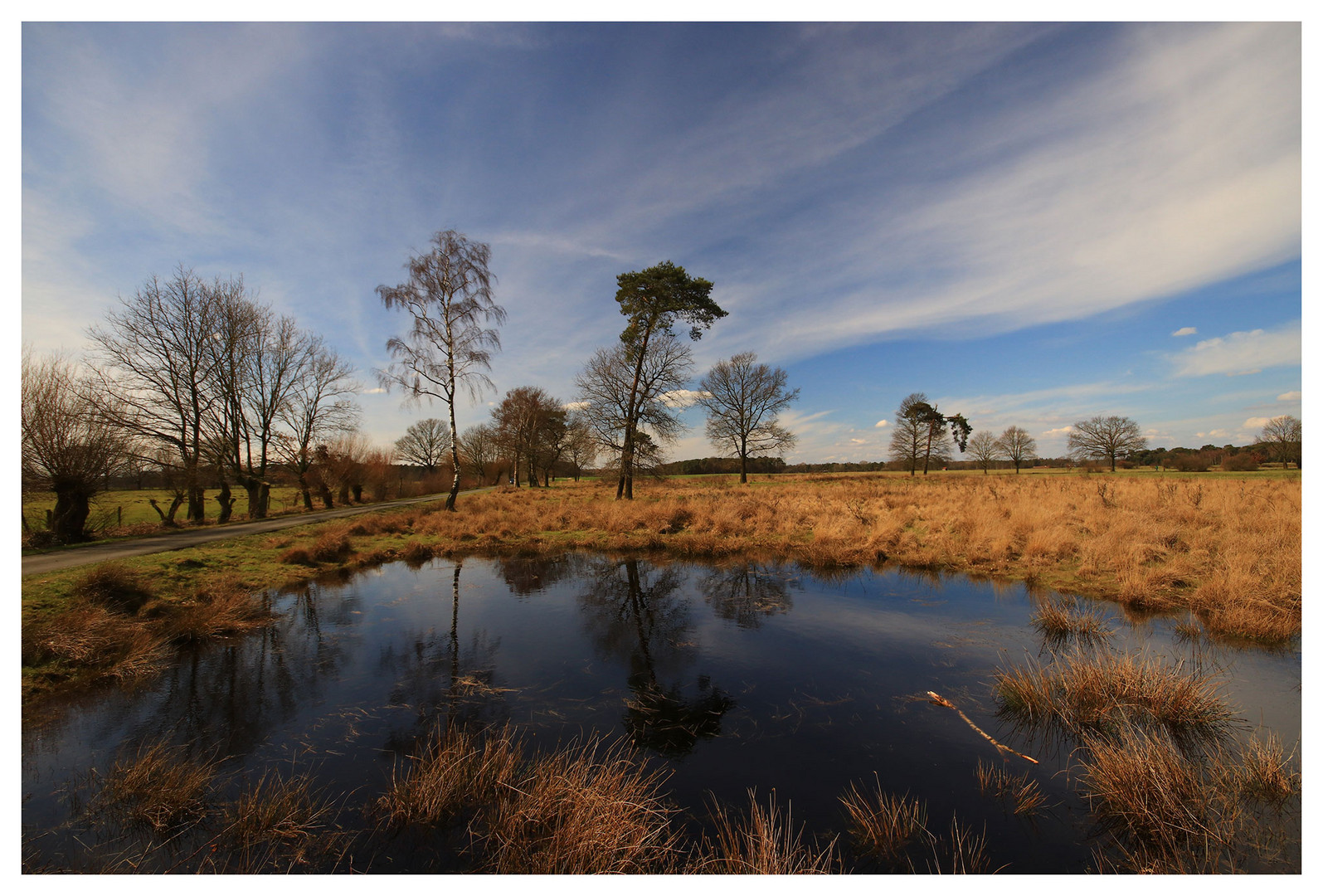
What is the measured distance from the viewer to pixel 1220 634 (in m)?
7.43

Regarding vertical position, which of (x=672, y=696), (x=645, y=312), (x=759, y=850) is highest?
(x=645, y=312)

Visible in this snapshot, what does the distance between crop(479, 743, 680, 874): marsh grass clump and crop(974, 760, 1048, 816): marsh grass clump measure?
2916 millimetres

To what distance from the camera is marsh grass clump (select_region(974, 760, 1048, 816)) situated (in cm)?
389

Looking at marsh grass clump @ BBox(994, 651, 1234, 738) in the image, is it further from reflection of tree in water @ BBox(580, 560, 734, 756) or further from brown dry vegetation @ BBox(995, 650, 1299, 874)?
reflection of tree in water @ BBox(580, 560, 734, 756)

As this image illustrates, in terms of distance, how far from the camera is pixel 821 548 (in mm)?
13922

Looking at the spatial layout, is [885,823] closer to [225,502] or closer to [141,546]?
[141,546]

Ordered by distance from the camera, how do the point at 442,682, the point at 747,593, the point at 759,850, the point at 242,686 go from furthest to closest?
1. the point at 747,593
2. the point at 442,682
3. the point at 242,686
4. the point at 759,850

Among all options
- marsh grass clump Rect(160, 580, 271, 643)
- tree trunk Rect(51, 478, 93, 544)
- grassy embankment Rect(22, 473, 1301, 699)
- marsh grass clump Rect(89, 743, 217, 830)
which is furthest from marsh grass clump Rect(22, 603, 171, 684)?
tree trunk Rect(51, 478, 93, 544)

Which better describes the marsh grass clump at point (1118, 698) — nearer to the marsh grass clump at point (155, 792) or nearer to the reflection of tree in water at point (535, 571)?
the marsh grass clump at point (155, 792)

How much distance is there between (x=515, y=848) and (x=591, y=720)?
2022 mm

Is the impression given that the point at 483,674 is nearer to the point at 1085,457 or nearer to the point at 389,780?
the point at 389,780

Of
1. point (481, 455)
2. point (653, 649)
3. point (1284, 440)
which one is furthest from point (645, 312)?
point (1284, 440)

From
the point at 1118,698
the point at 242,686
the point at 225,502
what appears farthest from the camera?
the point at 225,502

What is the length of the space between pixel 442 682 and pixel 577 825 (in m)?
3.96
